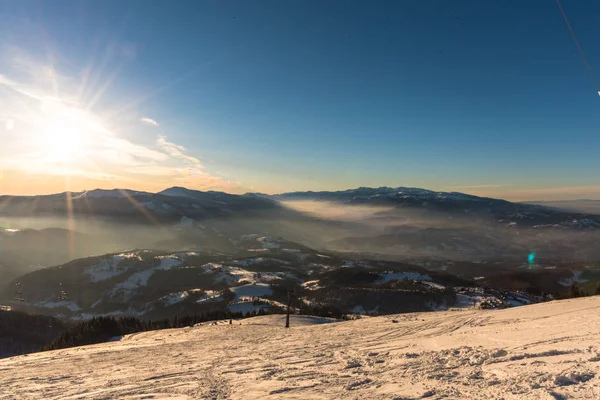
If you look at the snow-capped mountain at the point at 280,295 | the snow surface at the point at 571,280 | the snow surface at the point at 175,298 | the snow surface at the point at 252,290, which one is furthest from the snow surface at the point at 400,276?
the snow surface at the point at 175,298

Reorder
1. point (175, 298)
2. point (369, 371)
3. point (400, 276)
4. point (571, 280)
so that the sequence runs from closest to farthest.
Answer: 1. point (369, 371)
2. point (175, 298)
3. point (400, 276)
4. point (571, 280)

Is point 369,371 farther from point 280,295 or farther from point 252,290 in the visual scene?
point 252,290

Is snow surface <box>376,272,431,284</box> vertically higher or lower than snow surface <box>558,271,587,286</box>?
higher

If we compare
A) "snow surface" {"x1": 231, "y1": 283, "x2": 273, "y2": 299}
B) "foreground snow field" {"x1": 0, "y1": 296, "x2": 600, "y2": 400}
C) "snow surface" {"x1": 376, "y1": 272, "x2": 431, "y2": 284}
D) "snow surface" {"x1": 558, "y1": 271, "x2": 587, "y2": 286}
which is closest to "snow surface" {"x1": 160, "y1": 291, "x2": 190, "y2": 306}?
"snow surface" {"x1": 231, "y1": 283, "x2": 273, "y2": 299}

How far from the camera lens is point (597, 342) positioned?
10836 mm

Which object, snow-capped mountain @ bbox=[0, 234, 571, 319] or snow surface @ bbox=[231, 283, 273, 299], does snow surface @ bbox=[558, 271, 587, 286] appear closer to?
snow-capped mountain @ bbox=[0, 234, 571, 319]

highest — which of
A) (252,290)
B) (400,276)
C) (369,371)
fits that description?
(369,371)

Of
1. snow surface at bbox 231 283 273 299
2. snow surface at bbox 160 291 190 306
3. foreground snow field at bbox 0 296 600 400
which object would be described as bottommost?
snow surface at bbox 160 291 190 306

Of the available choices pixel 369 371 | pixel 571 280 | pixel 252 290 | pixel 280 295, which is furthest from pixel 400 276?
pixel 369 371

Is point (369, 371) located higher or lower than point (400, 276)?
higher

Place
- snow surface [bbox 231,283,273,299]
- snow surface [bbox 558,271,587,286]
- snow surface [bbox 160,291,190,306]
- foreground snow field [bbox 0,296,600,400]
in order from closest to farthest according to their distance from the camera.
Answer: foreground snow field [bbox 0,296,600,400] < snow surface [bbox 231,283,273,299] < snow surface [bbox 160,291,190,306] < snow surface [bbox 558,271,587,286]

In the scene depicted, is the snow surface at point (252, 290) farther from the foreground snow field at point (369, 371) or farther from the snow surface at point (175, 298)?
the foreground snow field at point (369, 371)

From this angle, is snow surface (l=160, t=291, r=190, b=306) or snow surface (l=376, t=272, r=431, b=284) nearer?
snow surface (l=160, t=291, r=190, b=306)

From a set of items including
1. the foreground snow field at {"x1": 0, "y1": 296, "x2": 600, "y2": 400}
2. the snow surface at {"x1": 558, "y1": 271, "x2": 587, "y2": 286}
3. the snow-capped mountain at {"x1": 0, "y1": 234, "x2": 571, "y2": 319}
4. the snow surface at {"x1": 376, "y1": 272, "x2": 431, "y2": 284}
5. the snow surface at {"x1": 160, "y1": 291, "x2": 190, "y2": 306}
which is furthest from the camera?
the snow surface at {"x1": 558, "y1": 271, "x2": 587, "y2": 286}
